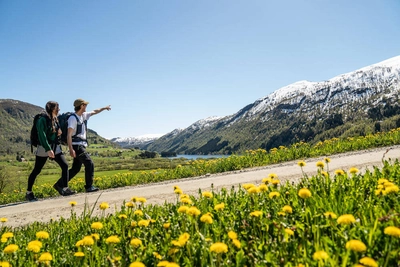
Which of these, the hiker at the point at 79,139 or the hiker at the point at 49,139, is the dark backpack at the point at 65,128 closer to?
the hiker at the point at 79,139

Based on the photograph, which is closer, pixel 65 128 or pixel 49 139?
pixel 49 139

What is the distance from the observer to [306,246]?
2.43 m

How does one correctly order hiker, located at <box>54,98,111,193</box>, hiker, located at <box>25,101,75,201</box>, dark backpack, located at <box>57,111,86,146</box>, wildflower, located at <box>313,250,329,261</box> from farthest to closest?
dark backpack, located at <box>57,111,86,146</box> → hiker, located at <box>54,98,111,193</box> → hiker, located at <box>25,101,75,201</box> → wildflower, located at <box>313,250,329,261</box>

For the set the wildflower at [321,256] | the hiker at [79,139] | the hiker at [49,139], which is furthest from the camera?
the hiker at [79,139]

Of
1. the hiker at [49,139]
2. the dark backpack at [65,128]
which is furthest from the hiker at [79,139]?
the hiker at [49,139]

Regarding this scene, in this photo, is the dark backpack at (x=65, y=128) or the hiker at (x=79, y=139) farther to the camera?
the dark backpack at (x=65, y=128)

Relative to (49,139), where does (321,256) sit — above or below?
below

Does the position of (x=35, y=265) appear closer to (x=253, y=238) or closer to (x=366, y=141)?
(x=253, y=238)

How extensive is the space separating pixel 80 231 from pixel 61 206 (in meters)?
4.23

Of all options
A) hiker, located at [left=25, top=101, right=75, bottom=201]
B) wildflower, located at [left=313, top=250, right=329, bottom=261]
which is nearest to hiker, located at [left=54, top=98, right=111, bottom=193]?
hiker, located at [left=25, top=101, right=75, bottom=201]

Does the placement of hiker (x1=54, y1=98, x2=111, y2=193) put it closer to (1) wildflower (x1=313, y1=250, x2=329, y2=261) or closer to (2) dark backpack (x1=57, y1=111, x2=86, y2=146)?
(2) dark backpack (x1=57, y1=111, x2=86, y2=146)

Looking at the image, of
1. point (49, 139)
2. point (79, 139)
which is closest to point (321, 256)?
point (79, 139)

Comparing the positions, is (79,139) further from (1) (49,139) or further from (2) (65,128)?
(1) (49,139)

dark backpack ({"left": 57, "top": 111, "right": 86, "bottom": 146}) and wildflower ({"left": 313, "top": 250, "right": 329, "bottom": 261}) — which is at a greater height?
dark backpack ({"left": 57, "top": 111, "right": 86, "bottom": 146})
